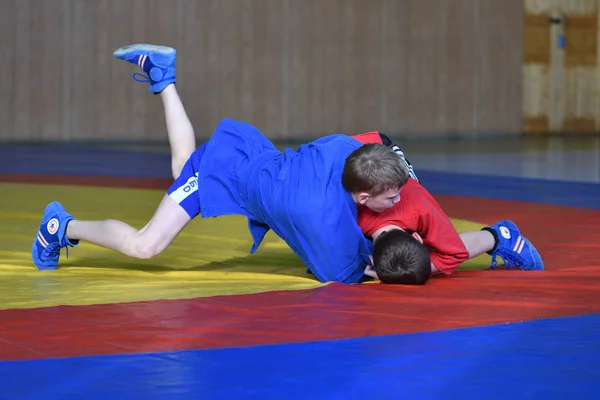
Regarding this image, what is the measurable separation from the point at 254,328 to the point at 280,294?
0.42m

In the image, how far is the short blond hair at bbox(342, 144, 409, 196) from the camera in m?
2.89

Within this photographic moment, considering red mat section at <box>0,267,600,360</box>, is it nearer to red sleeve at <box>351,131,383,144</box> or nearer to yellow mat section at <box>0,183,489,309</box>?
yellow mat section at <box>0,183,489,309</box>

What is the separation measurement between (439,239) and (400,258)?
19 centimetres

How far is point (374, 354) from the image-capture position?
2.23 meters

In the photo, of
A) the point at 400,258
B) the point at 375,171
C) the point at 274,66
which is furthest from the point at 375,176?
the point at 274,66

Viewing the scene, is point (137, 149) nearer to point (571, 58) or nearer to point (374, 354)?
point (571, 58)

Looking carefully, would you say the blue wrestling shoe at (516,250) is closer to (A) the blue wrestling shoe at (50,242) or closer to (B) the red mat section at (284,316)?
(B) the red mat section at (284,316)

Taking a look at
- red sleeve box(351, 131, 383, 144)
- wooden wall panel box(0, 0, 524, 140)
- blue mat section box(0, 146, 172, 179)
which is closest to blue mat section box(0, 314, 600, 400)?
red sleeve box(351, 131, 383, 144)

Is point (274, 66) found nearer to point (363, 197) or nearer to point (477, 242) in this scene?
point (477, 242)

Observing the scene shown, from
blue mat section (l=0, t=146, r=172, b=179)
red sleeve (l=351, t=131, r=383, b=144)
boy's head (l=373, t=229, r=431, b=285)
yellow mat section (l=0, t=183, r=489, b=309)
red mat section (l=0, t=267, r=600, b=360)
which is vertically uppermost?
red sleeve (l=351, t=131, r=383, b=144)

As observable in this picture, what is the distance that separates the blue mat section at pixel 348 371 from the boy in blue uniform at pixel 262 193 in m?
0.66

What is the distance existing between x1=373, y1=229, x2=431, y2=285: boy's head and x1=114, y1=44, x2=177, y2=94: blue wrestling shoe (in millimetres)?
1043

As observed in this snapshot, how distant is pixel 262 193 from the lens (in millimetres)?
3141

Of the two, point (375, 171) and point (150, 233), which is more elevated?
point (375, 171)
